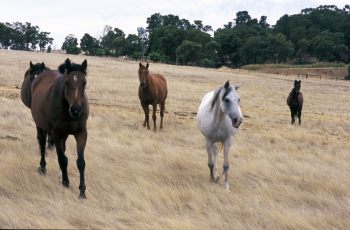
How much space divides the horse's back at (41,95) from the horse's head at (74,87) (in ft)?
3.54

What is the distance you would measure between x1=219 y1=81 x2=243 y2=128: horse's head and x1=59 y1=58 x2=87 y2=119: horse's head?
2388 millimetres

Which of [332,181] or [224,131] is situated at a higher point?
[224,131]

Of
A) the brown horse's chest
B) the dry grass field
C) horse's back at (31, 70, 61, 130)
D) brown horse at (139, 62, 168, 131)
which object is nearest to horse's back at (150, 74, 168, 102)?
brown horse at (139, 62, 168, 131)

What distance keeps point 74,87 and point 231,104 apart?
2592 mm

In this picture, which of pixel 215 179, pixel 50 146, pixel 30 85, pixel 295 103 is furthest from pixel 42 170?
pixel 295 103

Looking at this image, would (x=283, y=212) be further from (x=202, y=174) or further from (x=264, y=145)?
(x=264, y=145)

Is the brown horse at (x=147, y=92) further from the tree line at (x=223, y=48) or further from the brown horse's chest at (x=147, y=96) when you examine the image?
the tree line at (x=223, y=48)

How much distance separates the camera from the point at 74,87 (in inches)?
223

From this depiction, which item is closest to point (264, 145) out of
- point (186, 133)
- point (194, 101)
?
point (186, 133)

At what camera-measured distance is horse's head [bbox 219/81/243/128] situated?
680 centimetres

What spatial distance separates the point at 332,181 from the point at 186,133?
553 cm

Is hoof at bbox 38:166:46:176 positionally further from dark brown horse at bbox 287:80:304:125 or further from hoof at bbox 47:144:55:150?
dark brown horse at bbox 287:80:304:125

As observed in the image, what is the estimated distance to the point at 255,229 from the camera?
517cm

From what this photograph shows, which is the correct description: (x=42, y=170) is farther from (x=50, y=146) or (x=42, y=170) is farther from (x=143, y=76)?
(x=143, y=76)
